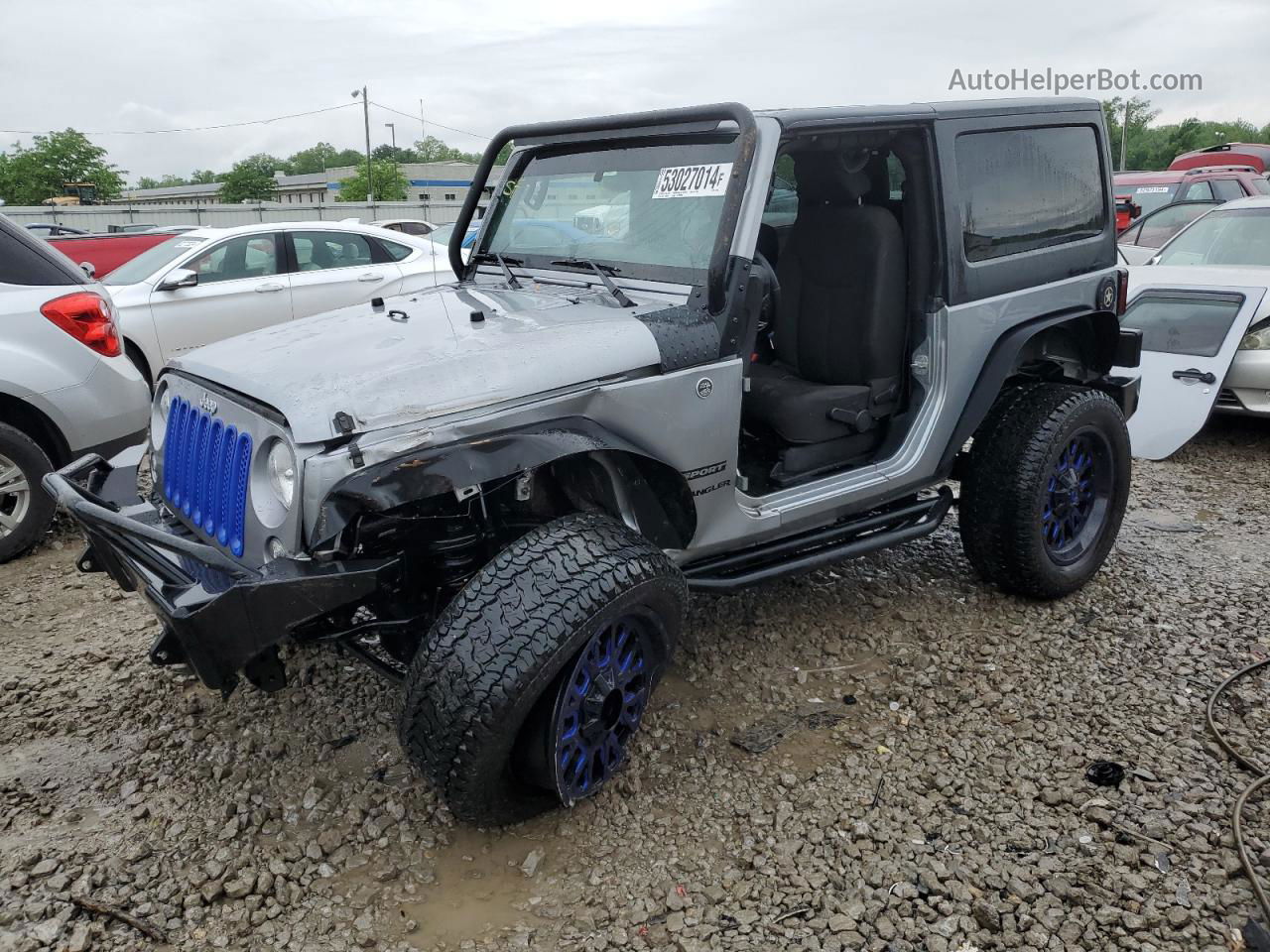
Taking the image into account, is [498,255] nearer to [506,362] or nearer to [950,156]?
[506,362]

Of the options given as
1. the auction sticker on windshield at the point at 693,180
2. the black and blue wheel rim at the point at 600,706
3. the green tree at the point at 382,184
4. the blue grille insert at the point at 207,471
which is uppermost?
the green tree at the point at 382,184

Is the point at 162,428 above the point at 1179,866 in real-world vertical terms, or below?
above

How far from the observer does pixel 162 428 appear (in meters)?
3.31

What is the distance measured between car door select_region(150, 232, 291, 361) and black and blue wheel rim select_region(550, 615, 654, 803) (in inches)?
225

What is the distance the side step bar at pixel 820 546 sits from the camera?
10.8ft

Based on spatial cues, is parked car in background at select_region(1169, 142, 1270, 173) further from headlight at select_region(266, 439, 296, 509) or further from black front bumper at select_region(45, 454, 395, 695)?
black front bumper at select_region(45, 454, 395, 695)

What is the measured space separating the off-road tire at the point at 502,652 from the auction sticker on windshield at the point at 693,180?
1288 mm

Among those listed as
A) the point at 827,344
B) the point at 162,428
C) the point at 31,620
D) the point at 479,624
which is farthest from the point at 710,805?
the point at 31,620

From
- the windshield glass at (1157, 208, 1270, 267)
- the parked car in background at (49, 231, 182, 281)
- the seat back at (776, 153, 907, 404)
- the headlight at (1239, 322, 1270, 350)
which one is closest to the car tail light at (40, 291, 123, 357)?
the seat back at (776, 153, 907, 404)

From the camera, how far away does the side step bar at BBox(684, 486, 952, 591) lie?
330cm

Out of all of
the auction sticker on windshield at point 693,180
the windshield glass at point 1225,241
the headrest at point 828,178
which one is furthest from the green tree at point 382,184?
the auction sticker on windshield at point 693,180

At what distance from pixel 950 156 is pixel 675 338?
1446 mm

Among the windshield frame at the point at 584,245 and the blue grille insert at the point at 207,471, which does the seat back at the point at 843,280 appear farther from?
the blue grille insert at the point at 207,471

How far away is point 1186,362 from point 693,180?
4.50m
